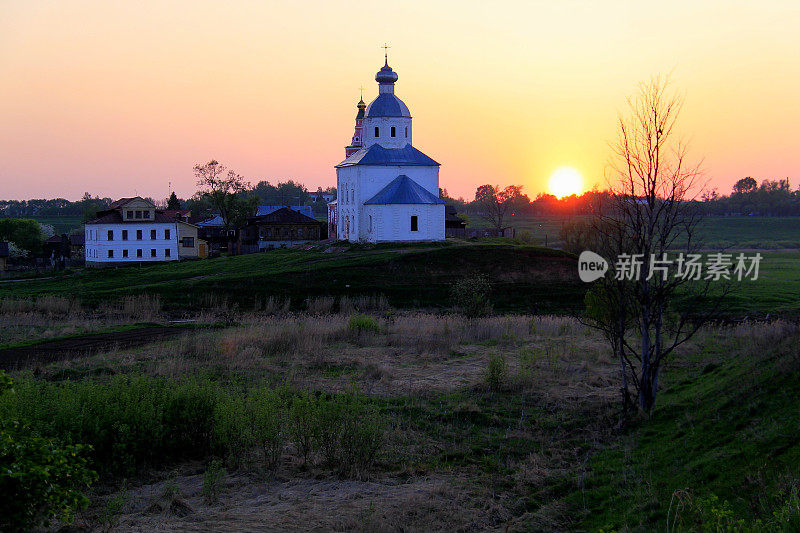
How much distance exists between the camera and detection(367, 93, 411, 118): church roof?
55.2m

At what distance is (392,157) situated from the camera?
54.8 meters

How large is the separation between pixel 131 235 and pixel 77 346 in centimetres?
3974

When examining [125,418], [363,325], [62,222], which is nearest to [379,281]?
[363,325]

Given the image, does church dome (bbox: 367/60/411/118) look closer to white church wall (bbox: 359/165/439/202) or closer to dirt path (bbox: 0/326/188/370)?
white church wall (bbox: 359/165/439/202)

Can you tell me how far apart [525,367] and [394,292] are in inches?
827

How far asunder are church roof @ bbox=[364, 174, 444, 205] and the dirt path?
25849 mm

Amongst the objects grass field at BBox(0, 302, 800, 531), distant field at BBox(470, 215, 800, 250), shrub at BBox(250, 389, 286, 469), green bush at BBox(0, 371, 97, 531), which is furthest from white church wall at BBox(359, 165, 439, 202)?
green bush at BBox(0, 371, 97, 531)

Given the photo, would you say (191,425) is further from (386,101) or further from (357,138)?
(357,138)

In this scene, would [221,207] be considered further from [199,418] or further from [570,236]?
[199,418]

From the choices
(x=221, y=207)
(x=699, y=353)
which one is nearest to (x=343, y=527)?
(x=699, y=353)

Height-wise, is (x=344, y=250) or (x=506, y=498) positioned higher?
(x=344, y=250)

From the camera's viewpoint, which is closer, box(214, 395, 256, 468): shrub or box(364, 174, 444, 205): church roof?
box(214, 395, 256, 468): shrub

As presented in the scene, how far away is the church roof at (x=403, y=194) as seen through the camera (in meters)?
51.3

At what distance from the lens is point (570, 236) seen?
2354 inches
